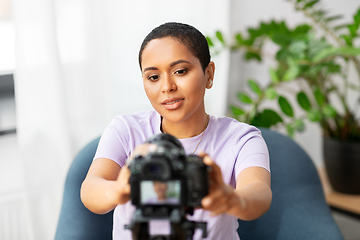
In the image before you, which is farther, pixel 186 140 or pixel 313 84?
pixel 313 84

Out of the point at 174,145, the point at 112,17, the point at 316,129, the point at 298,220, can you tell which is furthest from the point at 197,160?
the point at 316,129

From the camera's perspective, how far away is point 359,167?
66.2 inches

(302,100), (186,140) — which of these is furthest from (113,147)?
(302,100)

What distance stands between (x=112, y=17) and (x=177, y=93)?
32.1 inches

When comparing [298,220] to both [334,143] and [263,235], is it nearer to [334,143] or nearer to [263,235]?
[263,235]

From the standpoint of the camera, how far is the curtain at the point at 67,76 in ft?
4.16

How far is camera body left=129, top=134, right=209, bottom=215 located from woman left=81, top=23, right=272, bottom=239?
0.06 feet

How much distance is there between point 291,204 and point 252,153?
1.75 ft

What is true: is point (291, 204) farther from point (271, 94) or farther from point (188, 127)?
point (188, 127)

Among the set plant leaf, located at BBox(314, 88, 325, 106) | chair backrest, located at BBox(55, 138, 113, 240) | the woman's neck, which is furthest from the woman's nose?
plant leaf, located at BBox(314, 88, 325, 106)

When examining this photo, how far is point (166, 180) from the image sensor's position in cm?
47

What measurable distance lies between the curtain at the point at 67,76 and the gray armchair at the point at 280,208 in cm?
27

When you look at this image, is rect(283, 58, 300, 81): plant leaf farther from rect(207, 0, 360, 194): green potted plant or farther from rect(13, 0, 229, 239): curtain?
rect(13, 0, 229, 239): curtain

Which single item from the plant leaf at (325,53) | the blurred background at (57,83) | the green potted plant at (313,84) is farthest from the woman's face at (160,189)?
the plant leaf at (325,53)
